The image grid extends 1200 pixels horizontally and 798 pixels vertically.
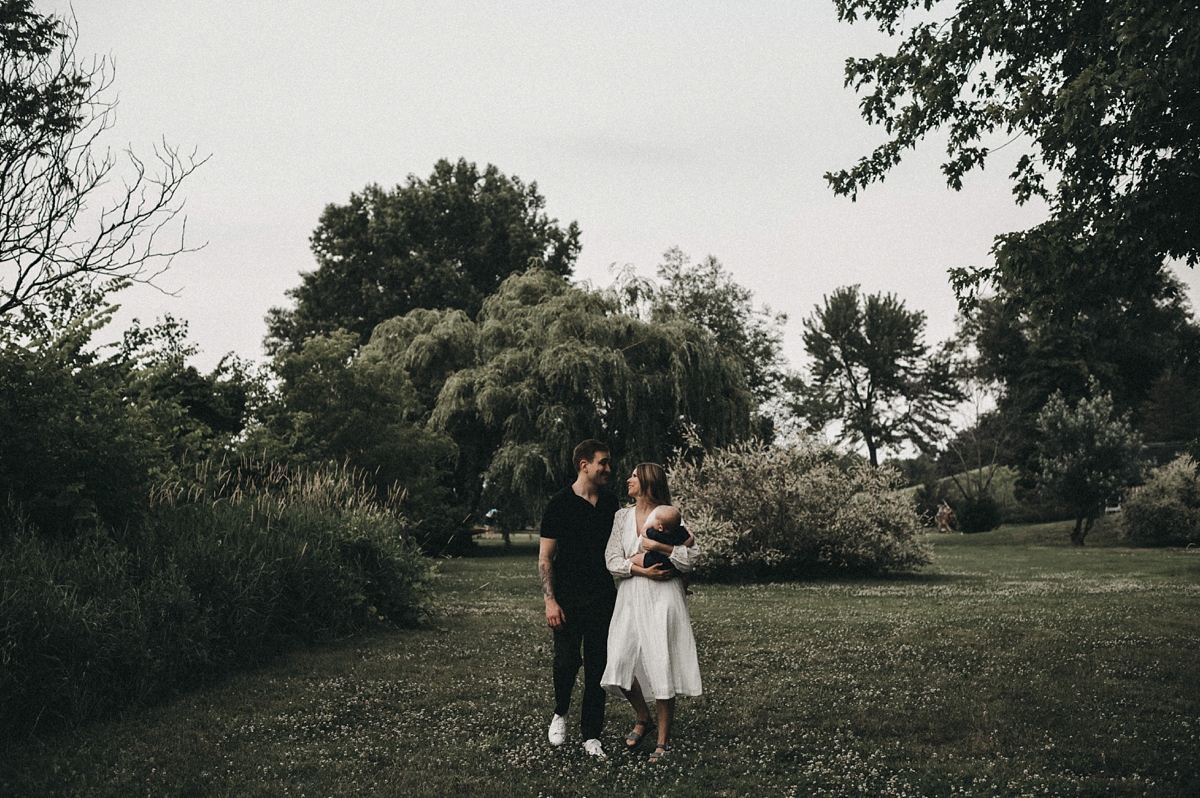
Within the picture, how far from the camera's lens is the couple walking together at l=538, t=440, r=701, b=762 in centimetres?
576

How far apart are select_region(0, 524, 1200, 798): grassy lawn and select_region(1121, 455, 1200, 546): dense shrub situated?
21354mm

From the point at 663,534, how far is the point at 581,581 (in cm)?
67

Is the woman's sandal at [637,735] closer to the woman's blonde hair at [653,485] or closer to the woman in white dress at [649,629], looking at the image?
the woman in white dress at [649,629]

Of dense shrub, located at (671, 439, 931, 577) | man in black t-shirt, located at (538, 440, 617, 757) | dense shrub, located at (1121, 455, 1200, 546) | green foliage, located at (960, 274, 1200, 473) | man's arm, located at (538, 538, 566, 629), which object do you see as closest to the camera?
man's arm, located at (538, 538, 566, 629)

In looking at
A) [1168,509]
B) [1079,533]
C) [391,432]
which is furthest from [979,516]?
[391,432]

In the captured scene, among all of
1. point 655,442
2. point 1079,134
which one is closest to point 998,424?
point 655,442

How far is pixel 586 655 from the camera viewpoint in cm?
599

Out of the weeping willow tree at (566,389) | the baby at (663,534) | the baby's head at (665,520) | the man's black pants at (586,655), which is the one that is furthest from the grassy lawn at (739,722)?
the weeping willow tree at (566,389)

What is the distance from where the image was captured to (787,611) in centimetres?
1289

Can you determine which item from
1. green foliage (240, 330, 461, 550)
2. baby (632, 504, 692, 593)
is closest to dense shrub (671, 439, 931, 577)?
green foliage (240, 330, 461, 550)

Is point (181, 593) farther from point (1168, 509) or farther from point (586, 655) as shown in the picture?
point (1168, 509)

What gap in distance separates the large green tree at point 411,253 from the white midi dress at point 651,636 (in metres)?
32.8

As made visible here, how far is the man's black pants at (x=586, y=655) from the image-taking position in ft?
19.5

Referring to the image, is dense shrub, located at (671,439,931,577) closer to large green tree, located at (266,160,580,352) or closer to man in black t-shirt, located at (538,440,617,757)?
man in black t-shirt, located at (538,440,617,757)
